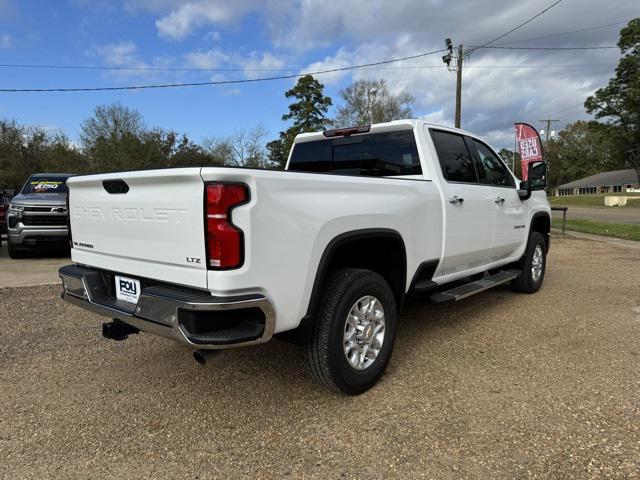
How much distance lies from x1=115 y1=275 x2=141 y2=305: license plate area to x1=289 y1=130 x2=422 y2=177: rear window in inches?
64.5

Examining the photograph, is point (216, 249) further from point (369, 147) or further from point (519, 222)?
point (519, 222)

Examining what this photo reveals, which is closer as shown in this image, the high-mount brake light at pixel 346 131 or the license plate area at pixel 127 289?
the license plate area at pixel 127 289

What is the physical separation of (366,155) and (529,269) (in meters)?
2.95

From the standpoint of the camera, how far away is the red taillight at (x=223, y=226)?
2.28 m

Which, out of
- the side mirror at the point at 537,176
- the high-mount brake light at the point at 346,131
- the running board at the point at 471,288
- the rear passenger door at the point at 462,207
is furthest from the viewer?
the side mirror at the point at 537,176

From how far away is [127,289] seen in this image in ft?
9.53

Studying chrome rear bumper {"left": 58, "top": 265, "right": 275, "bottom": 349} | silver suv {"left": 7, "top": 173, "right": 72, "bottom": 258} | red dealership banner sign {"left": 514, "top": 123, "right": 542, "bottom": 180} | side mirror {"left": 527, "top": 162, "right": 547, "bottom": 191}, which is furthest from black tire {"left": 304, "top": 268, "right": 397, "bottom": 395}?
red dealership banner sign {"left": 514, "top": 123, "right": 542, "bottom": 180}

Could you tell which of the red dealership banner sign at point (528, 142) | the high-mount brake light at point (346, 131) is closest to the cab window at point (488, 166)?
the high-mount brake light at point (346, 131)

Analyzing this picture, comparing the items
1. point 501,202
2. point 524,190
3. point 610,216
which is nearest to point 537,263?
point 524,190

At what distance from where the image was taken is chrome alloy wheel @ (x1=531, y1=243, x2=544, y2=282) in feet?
19.6

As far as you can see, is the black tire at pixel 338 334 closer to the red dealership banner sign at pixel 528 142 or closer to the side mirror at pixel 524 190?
the side mirror at pixel 524 190

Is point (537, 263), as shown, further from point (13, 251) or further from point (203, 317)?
point (13, 251)

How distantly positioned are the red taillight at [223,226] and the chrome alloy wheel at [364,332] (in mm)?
985

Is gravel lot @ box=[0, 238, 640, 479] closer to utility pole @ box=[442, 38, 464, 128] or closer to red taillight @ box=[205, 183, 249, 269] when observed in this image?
red taillight @ box=[205, 183, 249, 269]
